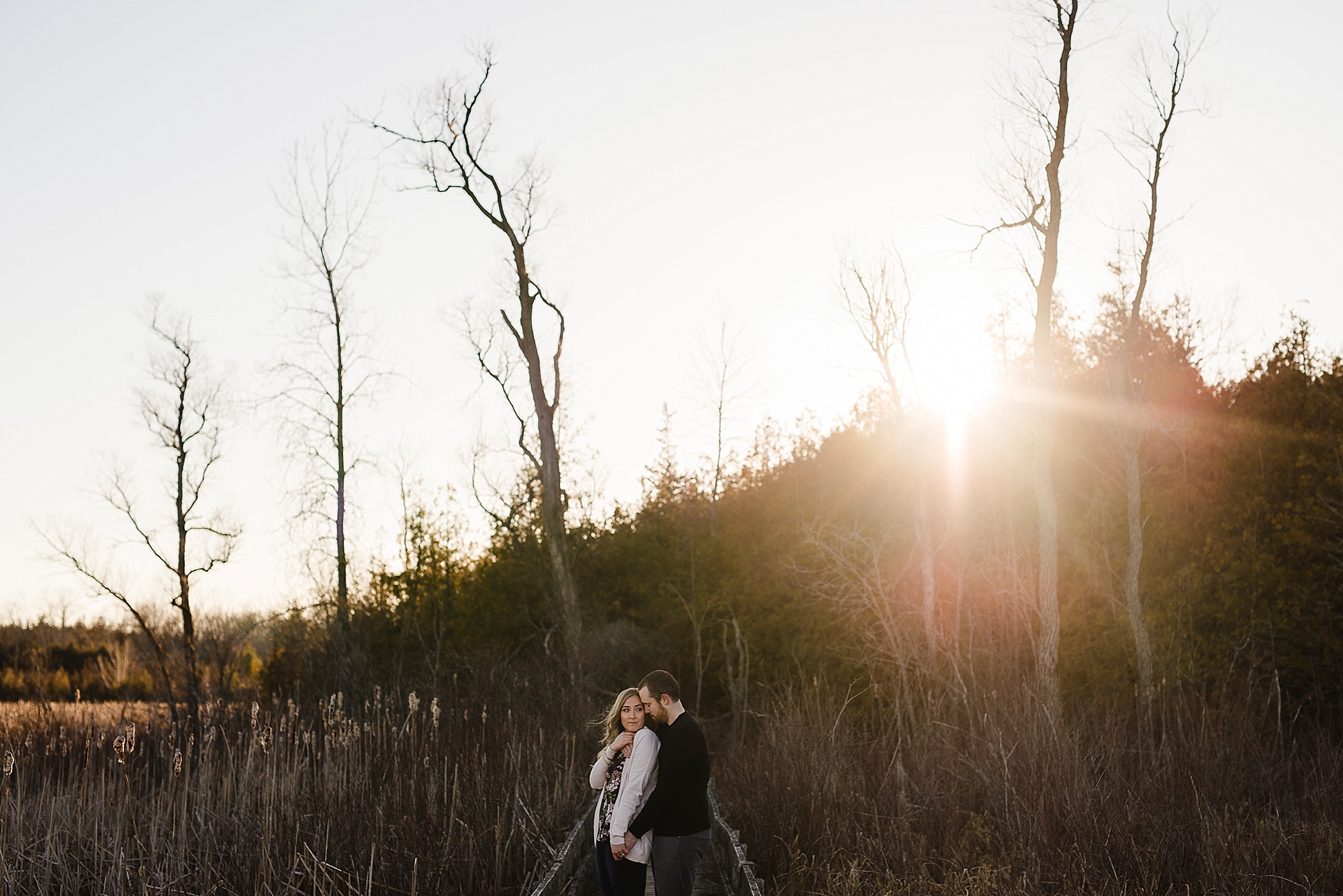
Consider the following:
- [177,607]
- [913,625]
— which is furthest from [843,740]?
[177,607]

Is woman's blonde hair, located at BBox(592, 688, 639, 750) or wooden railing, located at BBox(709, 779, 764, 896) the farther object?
wooden railing, located at BBox(709, 779, 764, 896)

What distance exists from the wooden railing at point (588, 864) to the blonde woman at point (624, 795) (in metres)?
0.99

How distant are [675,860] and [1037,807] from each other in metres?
3.30

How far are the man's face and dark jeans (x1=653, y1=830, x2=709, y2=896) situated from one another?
0.76 m

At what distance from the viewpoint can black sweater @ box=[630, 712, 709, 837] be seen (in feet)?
21.7

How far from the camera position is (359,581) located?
90.7ft

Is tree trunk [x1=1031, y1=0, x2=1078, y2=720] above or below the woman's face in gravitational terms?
above

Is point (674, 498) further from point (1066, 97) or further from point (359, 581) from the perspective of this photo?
point (1066, 97)

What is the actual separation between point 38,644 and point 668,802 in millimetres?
42880

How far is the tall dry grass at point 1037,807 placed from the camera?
7383 mm

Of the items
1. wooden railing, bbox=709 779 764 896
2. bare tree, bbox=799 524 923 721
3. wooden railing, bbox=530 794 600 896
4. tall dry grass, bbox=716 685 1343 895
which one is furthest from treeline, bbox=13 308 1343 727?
wooden railing, bbox=530 794 600 896

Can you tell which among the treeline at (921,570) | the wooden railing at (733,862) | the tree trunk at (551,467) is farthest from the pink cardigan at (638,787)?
the tree trunk at (551,467)

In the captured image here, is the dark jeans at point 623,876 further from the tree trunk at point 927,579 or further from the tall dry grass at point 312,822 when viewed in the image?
the tree trunk at point 927,579

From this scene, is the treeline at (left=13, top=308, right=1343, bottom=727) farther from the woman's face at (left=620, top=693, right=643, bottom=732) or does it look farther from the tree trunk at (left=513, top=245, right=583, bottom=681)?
the woman's face at (left=620, top=693, right=643, bottom=732)
